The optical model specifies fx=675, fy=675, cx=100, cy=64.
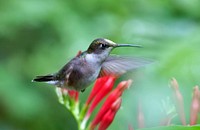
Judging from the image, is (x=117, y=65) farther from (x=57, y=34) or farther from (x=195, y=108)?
(x=57, y=34)

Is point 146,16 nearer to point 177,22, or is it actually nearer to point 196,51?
point 177,22

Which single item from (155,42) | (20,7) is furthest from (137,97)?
(20,7)

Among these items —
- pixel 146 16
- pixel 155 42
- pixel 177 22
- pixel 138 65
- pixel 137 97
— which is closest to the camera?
pixel 138 65

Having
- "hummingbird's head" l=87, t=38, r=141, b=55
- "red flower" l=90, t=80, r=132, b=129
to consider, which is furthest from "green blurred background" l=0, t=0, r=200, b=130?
"hummingbird's head" l=87, t=38, r=141, b=55

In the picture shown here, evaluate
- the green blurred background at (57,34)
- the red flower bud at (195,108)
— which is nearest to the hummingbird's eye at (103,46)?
the red flower bud at (195,108)

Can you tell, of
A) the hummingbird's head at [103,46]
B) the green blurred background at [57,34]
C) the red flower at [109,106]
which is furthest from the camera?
the green blurred background at [57,34]

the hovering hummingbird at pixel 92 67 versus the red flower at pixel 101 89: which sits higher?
the hovering hummingbird at pixel 92 67

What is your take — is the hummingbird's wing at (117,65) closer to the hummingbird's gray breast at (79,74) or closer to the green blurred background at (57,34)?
the hummingbird's gray breast at (79,74)
